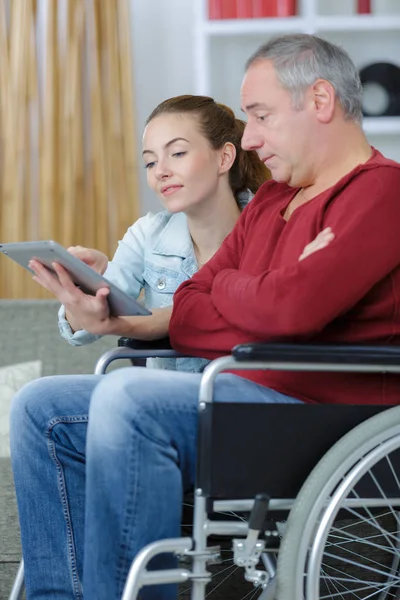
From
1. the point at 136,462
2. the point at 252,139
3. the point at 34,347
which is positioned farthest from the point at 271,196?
the point at 34,347

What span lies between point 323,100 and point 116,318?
530 mm

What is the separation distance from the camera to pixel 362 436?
1.40 metres

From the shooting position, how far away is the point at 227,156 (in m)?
2.08

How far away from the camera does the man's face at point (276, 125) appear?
162 centimetres

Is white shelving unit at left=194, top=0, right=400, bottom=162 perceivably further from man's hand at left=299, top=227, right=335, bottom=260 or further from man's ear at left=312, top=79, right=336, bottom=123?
man's hand at left=299, top=227, right=335, bottom=260

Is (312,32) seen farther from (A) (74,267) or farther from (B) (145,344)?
(A) (74,267)

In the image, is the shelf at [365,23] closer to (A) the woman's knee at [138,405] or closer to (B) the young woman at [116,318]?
(B) the young woman at [116,318]

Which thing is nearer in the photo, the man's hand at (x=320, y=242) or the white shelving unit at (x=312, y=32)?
the man's hand at (x=320, y=242)

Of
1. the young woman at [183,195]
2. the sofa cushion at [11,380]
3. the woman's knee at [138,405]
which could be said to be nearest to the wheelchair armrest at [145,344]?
the young woman at [183,195]

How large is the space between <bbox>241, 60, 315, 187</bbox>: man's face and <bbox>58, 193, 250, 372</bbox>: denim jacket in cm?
44

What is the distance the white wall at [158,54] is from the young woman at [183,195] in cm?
143

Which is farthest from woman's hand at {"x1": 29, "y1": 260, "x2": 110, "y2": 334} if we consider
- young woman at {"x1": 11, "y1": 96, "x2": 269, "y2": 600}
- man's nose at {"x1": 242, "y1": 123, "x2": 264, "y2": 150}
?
man's nose at {"x1": 242, "y1": 123, "x2": 264, "y2": 150}

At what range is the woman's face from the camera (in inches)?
78.6

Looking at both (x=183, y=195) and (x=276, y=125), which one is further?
(x=183, y=195)
